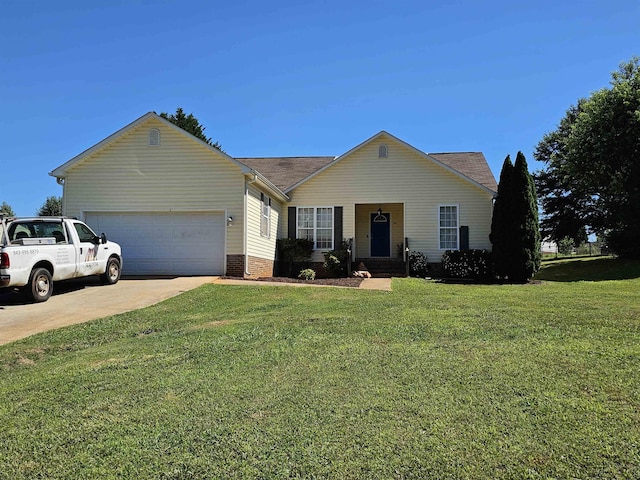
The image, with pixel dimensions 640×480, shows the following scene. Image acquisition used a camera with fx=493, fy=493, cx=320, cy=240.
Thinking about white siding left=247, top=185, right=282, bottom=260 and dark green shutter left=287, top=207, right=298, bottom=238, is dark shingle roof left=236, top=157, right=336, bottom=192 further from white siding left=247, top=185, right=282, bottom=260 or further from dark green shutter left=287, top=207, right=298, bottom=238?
white siding left=247, top=185, right=282, bottom=260

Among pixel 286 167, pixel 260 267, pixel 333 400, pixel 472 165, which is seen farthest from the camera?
pixel 286 167

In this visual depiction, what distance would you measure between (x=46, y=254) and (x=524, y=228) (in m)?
13.8

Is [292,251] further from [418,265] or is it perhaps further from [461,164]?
[461,164]

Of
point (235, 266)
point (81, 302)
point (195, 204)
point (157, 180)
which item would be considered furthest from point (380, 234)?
point (81, 302)

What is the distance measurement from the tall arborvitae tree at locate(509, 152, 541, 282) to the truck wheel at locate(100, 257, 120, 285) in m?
12.2

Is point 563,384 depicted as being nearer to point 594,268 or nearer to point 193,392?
point 193,392

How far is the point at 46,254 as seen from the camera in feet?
35.9

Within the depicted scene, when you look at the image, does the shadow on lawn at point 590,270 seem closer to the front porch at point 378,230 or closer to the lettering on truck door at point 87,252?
the front porch at point 378,230

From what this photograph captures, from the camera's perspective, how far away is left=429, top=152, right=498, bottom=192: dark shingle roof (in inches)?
807

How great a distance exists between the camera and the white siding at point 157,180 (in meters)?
15.8

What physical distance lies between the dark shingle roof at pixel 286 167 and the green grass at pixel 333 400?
48.7 ft

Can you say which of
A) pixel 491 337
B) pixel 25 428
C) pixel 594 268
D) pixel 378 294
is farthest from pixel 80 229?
pixel 594 268

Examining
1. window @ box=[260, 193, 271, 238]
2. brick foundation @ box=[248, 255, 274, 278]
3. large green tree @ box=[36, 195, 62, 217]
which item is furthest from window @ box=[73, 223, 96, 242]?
large green tree @ box=[36, 195, 62, 217]

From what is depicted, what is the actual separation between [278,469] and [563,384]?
2.79m
